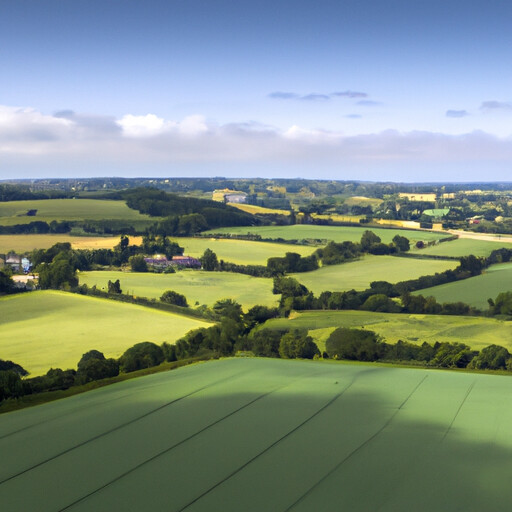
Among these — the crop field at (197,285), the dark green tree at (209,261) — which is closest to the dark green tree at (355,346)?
the crop field at (197,285)

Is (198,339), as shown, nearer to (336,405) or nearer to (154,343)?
(154,343)

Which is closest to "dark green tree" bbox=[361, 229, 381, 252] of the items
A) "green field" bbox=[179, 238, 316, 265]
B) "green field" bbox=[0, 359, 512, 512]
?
"green field" bbox=[179, 238, 316, 265]

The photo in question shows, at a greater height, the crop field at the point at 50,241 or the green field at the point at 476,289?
the crop field at the point at 50,241

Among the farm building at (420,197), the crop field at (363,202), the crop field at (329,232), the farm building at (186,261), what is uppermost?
the farm building at (420,197)

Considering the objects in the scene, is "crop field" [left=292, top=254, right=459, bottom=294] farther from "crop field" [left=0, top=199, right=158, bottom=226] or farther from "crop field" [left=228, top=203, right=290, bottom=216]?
"crop field" [left=0, top=199, right=158, bottom=226]

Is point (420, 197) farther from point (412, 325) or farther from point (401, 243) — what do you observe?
point (412, 325)

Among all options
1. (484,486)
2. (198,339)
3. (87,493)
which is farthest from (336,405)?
(198,339)

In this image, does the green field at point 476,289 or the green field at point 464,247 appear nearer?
the green field at point 476,289

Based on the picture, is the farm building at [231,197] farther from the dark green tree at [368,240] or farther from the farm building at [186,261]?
the farm building at [186,261]
